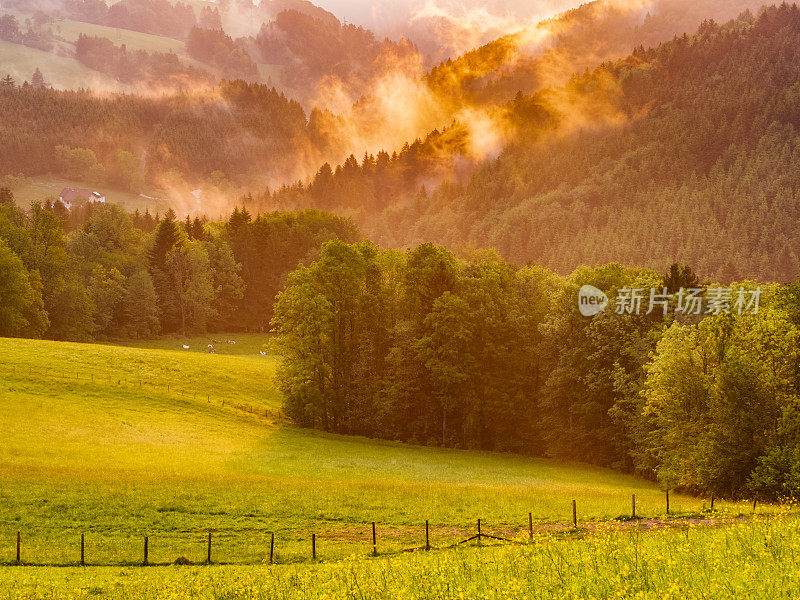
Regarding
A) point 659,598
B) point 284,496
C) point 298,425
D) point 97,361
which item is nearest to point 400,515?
point 284,496

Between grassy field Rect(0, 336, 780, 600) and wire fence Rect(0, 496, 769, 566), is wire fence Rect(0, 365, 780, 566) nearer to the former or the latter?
wire fence Rect(0, 496, 769, 566)

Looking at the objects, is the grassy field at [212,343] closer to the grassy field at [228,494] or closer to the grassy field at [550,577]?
the grassy field at [228,494]

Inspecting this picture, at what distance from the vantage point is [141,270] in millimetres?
135000

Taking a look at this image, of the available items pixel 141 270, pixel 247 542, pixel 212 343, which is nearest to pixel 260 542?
pixel 247 542

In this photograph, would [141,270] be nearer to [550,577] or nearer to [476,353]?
[476,353]

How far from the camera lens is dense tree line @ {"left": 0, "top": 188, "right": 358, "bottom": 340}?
107812 millimetres

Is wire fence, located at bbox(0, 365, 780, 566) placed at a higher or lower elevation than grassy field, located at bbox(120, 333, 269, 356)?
lower

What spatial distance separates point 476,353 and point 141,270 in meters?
82.4

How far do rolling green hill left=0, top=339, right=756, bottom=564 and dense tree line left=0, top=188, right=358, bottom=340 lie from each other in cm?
2765

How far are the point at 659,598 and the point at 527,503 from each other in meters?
31.4

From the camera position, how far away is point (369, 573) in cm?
2062

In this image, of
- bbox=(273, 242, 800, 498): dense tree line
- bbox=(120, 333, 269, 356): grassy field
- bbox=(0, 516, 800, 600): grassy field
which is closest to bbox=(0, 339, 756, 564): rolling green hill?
bbox=(273, 242, 800, 498): dense tree line

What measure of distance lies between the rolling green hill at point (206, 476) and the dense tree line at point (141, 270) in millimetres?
27653

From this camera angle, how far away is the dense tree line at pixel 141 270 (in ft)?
354
